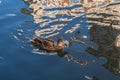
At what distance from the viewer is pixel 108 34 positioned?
11.9m

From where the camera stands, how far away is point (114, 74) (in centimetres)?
966

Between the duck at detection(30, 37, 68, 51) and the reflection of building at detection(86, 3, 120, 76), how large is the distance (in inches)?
34.3

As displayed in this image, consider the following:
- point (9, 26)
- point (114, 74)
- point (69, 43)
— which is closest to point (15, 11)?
point (9, 26)

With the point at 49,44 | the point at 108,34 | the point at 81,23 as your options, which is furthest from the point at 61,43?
the point at 81,23

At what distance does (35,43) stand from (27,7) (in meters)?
3.75

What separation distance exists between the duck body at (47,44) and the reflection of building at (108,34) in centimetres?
93

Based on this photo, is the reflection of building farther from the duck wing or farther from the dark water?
the duck wing

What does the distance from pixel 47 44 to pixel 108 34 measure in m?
2.21

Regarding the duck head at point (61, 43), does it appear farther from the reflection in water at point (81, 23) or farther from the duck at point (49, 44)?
the reflection in water at point (81, 23)

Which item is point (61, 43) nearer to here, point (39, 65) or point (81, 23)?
point (39, 65)

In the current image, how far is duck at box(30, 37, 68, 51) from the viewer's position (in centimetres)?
1116

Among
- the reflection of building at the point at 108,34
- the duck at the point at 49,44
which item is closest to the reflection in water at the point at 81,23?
the reflection of building at the point at 108,34

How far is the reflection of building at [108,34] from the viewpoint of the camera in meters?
10.4

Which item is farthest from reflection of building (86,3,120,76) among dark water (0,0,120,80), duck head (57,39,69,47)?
duck head (57,39,69,47)
